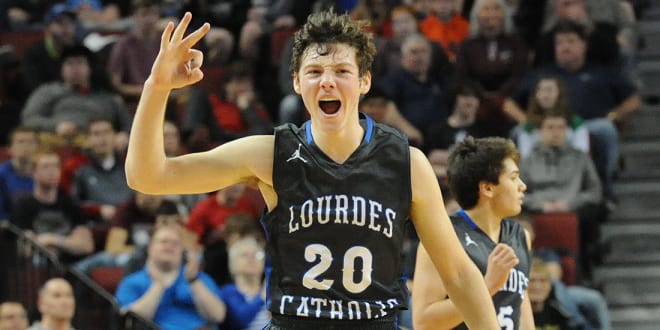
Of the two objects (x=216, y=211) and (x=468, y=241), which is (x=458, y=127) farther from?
(x=468, y=241)

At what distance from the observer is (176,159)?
4.22 m

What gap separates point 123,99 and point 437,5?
314 centimetres

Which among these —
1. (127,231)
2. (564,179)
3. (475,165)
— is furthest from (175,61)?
(564,179)

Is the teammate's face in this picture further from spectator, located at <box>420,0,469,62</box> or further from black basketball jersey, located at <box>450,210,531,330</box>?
spectator, located at <box>420,0,469,62</box>

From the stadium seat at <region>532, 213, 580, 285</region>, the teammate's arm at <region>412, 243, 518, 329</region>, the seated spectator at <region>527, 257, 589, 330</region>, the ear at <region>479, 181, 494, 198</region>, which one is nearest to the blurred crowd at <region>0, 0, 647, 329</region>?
the stadium seat at <region>532, 213, 580, 285</region>

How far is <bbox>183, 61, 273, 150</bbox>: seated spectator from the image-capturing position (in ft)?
36.2

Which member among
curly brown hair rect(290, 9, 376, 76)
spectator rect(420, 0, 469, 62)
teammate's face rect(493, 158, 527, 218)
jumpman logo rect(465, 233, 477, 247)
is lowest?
jumpman logo rect(465, 233, 477, 247)

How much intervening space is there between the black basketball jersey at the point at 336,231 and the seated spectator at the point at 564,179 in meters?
5.84

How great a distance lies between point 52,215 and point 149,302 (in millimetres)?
1481

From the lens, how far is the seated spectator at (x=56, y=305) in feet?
26.6

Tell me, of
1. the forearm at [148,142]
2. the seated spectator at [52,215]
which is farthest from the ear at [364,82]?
the seated spectator at [52,215]

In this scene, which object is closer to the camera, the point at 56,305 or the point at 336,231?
the point at 336,231

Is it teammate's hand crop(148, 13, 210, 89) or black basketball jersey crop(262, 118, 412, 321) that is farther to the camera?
black basketball jersey crop(262, 118, 412, 321)

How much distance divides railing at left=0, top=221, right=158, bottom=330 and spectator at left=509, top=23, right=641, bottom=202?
4.09 metres
